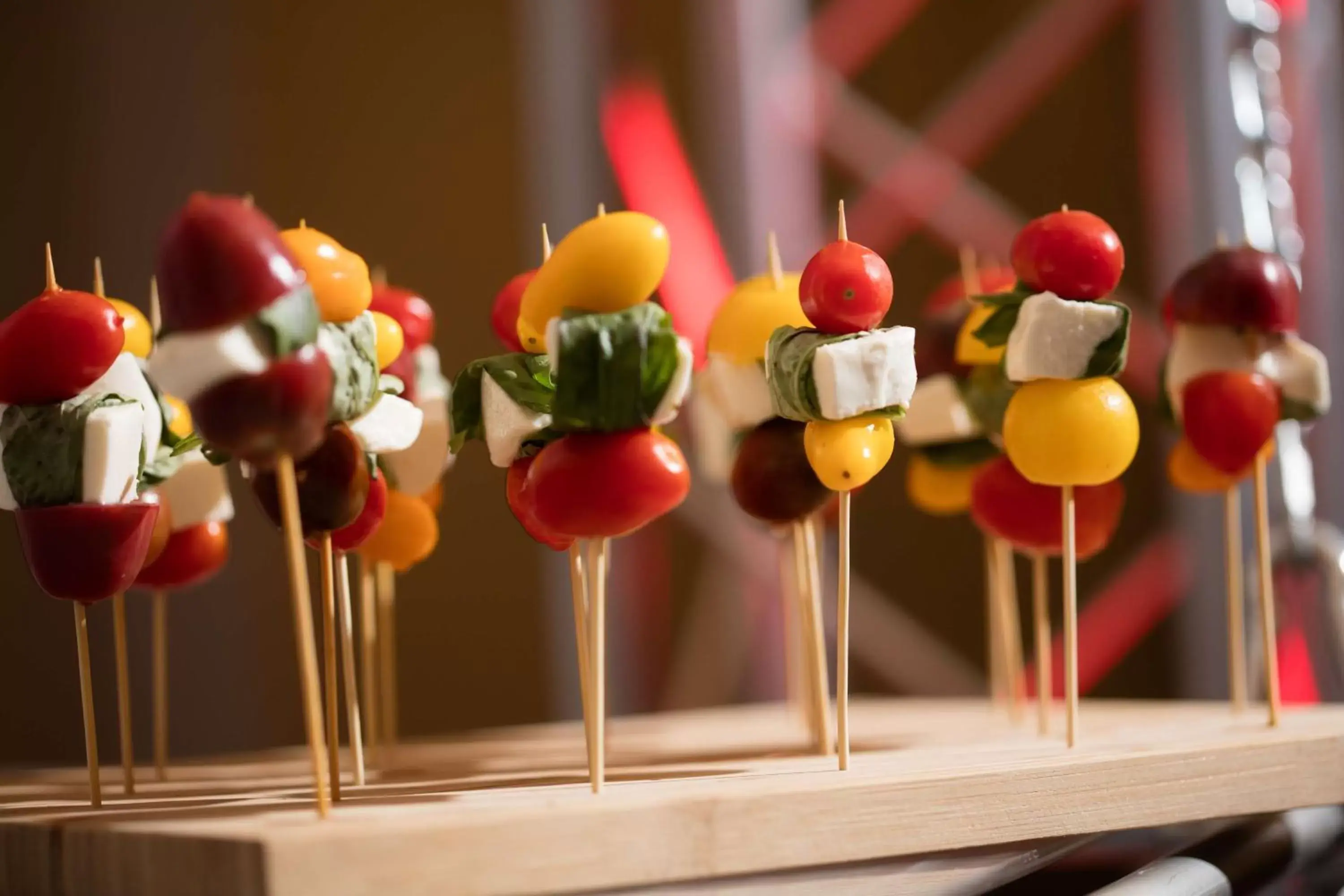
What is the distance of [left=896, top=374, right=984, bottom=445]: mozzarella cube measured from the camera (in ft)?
5.48

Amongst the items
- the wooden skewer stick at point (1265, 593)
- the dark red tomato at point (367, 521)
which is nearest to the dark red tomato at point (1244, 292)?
the wooden skewer stick at point (1265, 593)

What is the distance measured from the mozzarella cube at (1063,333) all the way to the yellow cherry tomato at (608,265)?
0.39m

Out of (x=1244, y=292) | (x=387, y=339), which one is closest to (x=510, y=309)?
(x=387, y=339)

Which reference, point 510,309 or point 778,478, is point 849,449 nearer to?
point 778,478

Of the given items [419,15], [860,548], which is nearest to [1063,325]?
[860,548]

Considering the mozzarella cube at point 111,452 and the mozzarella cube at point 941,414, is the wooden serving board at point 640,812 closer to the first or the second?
the mozzarella cube at point 111,452

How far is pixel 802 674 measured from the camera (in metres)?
1.84

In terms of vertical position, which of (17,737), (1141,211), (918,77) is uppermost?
(918,77)

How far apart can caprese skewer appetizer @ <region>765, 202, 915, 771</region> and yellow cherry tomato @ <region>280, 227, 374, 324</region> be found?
0.38 meters

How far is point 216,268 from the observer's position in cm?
95

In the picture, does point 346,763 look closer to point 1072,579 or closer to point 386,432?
point 386,432

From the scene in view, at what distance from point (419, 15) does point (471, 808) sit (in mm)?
2027

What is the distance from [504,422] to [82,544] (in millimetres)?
374

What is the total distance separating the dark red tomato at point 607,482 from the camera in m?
1.09
